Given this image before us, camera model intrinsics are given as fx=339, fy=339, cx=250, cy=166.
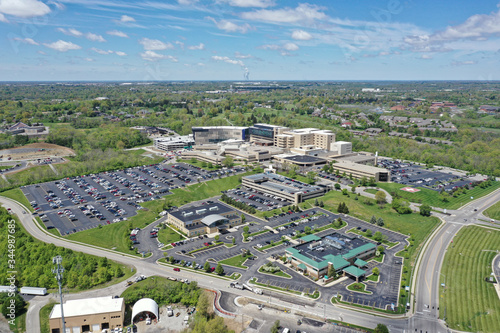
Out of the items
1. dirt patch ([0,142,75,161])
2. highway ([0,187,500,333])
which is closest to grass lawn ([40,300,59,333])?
highway ([0,187,500,333])

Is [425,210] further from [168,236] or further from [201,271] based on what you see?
[168,236]

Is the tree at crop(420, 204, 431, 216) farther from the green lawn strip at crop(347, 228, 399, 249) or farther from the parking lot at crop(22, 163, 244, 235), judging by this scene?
the parking lot at crop(22, 163, 244, 235)

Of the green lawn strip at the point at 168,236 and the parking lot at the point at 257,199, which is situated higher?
the parking lot at the point at 257,199

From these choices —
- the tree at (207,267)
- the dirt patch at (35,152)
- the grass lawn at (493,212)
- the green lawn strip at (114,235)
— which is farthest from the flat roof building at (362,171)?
the dirt patch at (35,152)

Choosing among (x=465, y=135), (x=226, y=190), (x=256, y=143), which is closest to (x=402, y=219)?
(x=226, y=190)

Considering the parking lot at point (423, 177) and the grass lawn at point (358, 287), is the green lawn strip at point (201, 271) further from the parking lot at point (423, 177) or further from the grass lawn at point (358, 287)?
the parking lot at point (423, 177)

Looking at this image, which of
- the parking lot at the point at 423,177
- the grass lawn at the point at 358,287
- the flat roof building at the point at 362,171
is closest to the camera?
the grass lawn at the point at 358,287

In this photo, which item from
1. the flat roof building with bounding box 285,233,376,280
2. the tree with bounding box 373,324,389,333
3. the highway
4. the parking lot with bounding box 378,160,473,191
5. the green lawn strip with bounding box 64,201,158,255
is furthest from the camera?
the parking lot with bounding box 378,160,473,191
